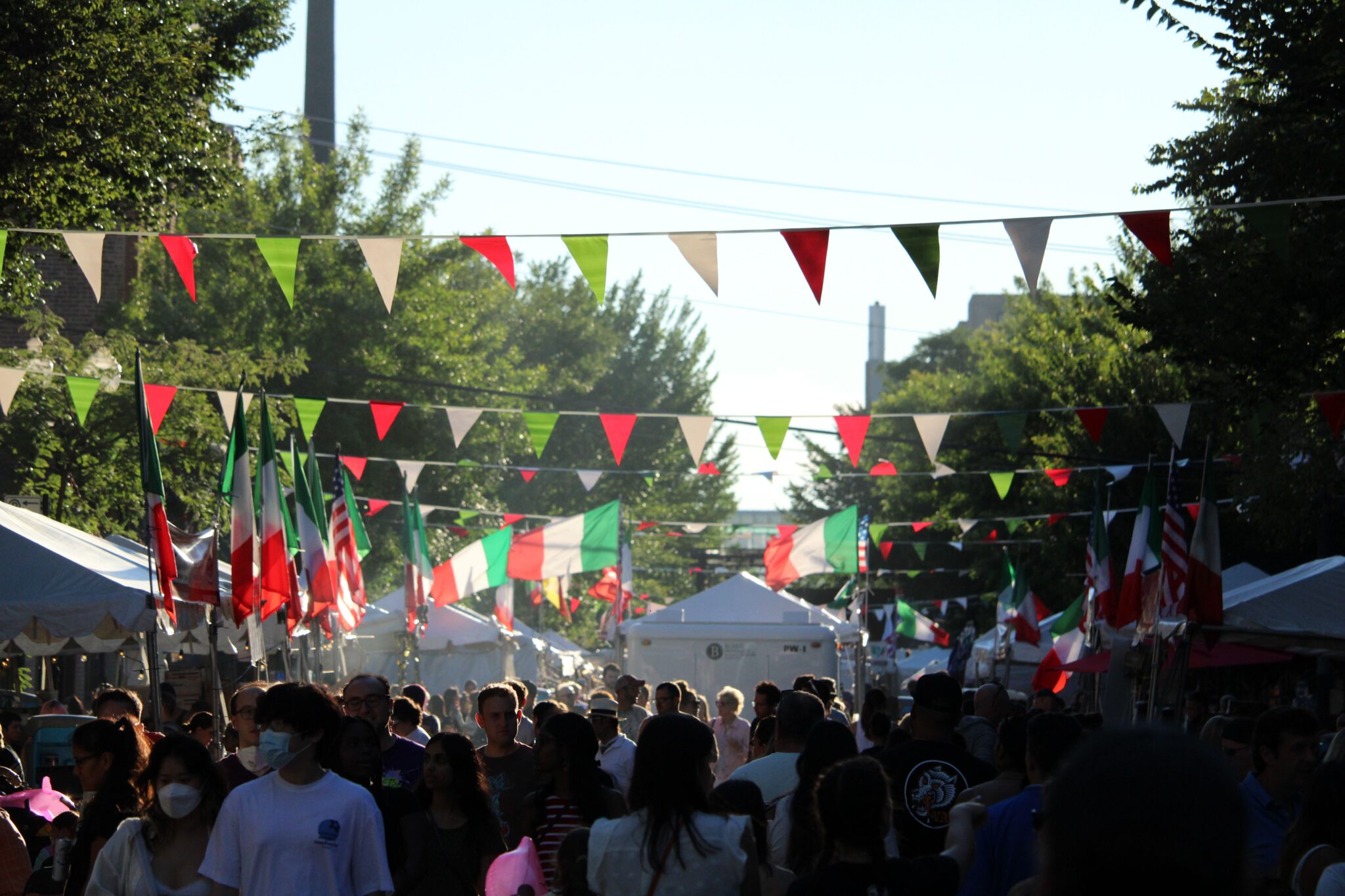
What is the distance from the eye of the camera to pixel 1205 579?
11117 millimetres

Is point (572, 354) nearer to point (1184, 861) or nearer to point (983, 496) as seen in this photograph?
point (983, 496)

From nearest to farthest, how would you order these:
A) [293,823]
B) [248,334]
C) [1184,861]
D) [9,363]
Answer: [1184,861] → [293,823] → [9,363] → [248,334]

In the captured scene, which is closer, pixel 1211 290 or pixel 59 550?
pixel 59 550

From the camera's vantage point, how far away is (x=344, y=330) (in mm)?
32500

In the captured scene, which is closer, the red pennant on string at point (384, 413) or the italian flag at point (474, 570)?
the red pennant on string at point (384, 413)

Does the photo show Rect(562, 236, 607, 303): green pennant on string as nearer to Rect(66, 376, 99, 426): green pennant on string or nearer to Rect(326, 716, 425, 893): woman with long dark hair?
Rect(326, 716, 425, 893): woman with long dark hair

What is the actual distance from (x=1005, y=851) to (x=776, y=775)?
1486mm

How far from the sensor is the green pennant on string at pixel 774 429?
17.0 m

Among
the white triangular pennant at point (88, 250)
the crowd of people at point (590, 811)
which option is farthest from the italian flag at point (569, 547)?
the crowd of people at point (590, 811)

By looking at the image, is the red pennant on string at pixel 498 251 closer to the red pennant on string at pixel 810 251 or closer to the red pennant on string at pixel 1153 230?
the red pennant on string at pixel 810 251

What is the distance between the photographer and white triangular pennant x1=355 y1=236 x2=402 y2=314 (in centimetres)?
1041

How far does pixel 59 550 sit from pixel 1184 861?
35.5 ft

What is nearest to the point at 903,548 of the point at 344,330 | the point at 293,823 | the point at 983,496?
the point at 983,496

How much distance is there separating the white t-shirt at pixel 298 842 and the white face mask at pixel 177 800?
0.92ft
